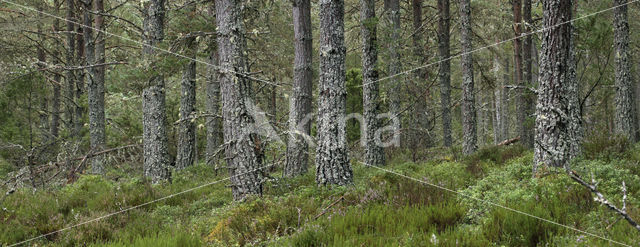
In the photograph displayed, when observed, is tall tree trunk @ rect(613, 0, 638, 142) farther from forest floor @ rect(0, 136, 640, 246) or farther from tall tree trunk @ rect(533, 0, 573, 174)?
tall tree trunk @ rect(533, 0, 573, 174)

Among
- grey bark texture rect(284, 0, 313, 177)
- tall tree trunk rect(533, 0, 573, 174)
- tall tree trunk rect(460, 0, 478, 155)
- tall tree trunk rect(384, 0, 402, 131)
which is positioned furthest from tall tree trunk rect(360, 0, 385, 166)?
tall tree trunk rect(533, 0, 573, 174)

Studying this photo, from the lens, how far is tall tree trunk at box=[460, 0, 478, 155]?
1143 centimetres

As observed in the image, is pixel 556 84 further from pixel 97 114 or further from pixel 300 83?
pixel 97 114

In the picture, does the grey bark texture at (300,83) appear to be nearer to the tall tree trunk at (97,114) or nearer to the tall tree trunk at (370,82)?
the tall tree trunk at (370,82)

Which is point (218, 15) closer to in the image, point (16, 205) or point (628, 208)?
point (16, 205)

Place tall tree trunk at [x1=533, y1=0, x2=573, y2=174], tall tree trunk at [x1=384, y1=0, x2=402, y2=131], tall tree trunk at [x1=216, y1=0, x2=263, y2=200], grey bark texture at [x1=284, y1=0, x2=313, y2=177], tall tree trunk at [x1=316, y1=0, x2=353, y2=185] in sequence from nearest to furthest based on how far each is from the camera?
tall tree trunk at [x1=533, y1=0, x2=573, y2=174] < tall tree trunk at [x1=216, y1=0, x2=263, y2=200] < tall tree trunk at [x1=316, y1=0, x2=353, y2=185] < grey bark texture at [x1=284, y1=0, x2=313, y2=177] < tall tree trunk at [x1=384, y1=0, x2=402, y2=131]

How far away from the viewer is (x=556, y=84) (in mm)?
5816

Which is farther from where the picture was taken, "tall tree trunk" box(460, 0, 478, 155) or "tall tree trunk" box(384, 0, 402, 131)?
"tall tree trunk" box(460, 0, 478, 155)

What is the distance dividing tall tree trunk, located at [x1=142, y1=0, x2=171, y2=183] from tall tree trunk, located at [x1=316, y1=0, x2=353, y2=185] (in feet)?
15.1

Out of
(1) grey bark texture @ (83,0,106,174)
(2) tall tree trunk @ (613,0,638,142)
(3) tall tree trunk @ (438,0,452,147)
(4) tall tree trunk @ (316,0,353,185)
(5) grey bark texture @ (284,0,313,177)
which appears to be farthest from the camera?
(3) tall tree trunk @ (438,0,452,147)

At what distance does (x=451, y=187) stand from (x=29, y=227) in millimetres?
5543

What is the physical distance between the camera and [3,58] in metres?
15.1

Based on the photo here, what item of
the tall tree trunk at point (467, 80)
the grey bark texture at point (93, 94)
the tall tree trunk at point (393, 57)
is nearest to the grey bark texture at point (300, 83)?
the tall tree trunk at point (393, 57)

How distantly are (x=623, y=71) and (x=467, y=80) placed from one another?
457 centimetres
